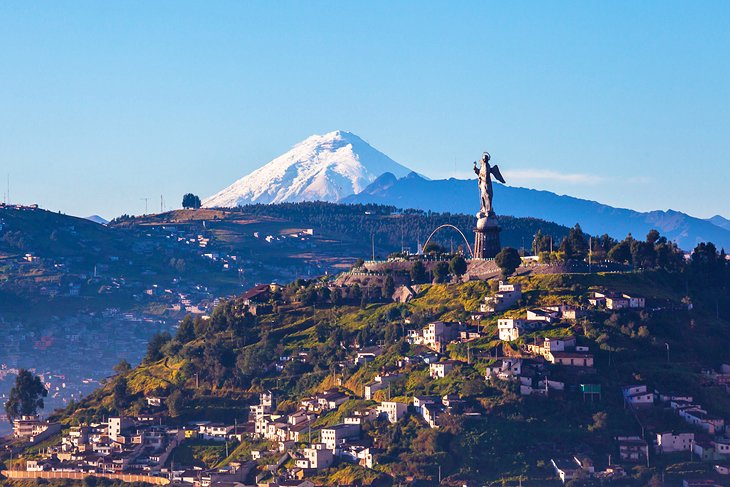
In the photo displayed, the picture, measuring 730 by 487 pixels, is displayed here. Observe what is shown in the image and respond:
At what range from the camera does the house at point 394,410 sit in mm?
118188

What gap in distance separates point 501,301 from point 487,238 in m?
18.3

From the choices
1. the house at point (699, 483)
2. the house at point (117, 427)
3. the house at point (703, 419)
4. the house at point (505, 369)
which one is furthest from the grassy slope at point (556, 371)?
the house at point (117, 427)

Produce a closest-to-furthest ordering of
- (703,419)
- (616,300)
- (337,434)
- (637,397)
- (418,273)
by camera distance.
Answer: (703,419) < (337,434) < (637,397) < (616,300) < (418,273)

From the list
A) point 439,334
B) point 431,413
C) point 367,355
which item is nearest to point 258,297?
point 367,355

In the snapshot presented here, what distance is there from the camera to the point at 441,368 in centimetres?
12469

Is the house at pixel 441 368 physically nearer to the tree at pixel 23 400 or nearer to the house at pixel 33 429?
the house at pixel 33 429

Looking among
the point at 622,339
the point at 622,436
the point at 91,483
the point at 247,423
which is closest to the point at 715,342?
the point at 622,339

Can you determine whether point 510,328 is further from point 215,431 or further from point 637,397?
point 215,431

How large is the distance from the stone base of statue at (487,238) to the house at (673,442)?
4086 centimetres

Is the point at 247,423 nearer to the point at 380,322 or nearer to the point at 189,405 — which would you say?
the point at 189,405

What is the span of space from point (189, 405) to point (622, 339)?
33.2 m

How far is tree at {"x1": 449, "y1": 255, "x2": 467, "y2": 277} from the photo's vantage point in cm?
14738

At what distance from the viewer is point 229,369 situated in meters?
140

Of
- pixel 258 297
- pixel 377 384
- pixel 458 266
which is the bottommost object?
pixel 377 384
